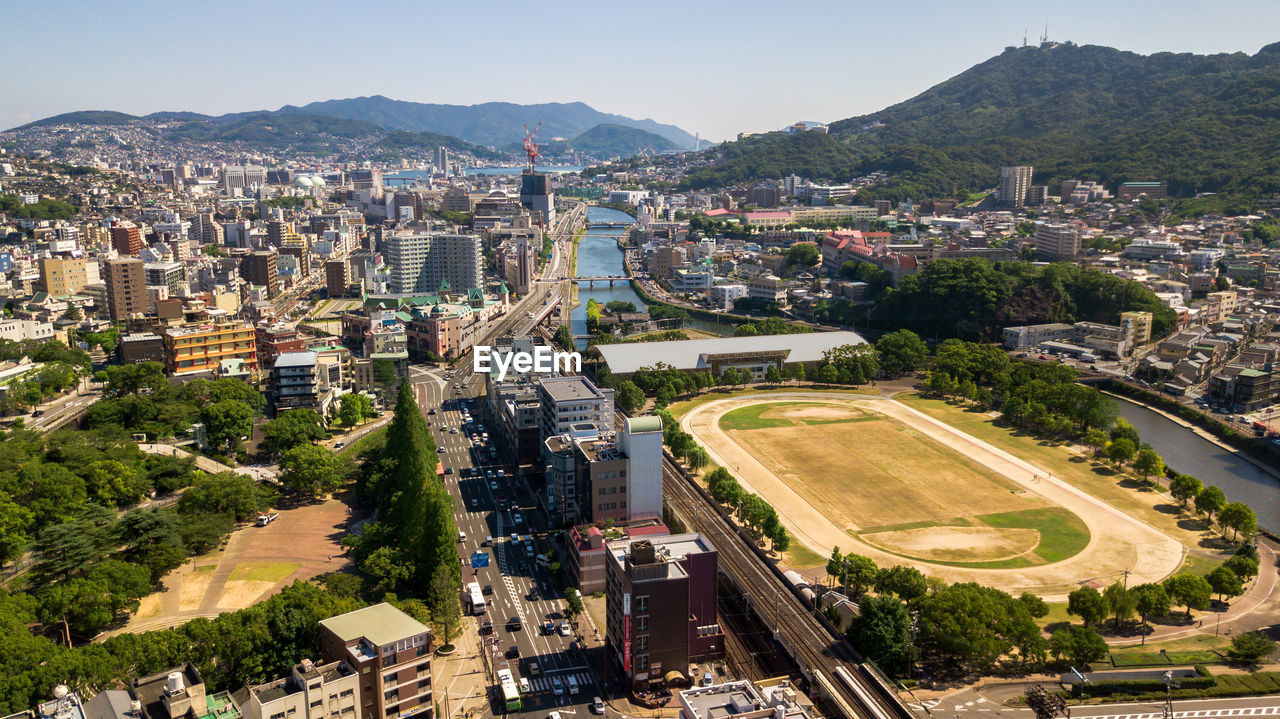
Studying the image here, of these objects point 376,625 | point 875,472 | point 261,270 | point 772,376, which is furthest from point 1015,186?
point 376,625

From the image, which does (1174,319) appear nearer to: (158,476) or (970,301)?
(970,301)

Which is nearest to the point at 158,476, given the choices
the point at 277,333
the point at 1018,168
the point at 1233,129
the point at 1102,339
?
the point at 277,333

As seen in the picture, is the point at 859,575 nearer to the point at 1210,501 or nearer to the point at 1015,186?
the point at 1210,501

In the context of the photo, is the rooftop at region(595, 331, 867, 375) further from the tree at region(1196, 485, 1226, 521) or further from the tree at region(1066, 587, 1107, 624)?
the tree at region(1066, 587, 1107, 624)

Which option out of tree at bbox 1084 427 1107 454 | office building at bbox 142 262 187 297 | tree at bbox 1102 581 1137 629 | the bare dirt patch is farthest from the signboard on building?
office building at bbox 142 262 187 297

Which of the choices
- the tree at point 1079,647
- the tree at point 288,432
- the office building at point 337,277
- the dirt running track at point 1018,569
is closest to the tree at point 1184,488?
the dirt running track at point 1018,569

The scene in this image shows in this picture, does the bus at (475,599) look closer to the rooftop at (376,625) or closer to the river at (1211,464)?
the rooftop at (376,625)
